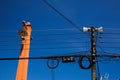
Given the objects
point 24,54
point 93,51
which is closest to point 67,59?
point 93,51

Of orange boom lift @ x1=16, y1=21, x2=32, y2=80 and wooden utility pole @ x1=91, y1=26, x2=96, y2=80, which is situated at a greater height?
orange boom lift @ x1=16, y1=21, x2=32, y2=80

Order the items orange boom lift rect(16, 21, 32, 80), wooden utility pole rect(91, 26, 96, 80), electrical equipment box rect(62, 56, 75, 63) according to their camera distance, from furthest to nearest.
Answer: orange boom lift rect(16, 21, 32, 80), wooden utility pole rect(91, 26, 96, 80), electrical equipment box rect(62, 56, 75, 63)

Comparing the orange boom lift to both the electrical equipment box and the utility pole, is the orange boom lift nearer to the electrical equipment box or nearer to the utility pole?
the utility pole

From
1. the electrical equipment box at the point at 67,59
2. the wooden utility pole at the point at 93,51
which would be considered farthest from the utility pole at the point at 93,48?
the electrical equipment box at the point at 67,59

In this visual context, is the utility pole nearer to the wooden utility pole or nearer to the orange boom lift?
the wooden utility pole

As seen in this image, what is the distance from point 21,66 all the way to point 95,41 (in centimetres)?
2860

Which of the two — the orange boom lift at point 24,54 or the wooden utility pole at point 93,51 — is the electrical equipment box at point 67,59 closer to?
the wooden utility pole at point 93,51

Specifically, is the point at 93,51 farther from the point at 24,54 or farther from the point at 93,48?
the point at 24,54

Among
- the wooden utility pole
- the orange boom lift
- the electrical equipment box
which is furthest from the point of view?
the orange boom lift

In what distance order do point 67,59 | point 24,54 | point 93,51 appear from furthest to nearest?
point 24,54, point 93,51, point 67,59

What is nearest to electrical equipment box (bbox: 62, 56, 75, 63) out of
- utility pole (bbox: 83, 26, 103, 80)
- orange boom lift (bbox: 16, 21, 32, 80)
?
utility pole (bbox: 83, 26, 103, 80)

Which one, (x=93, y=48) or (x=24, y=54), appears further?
(x=24, y=54)

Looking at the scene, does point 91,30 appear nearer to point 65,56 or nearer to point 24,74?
point 65,56

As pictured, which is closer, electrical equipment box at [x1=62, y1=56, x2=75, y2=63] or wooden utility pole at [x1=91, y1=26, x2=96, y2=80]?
electrical equipment box at [x1=62, y1=56, x2=75, y2=63]
